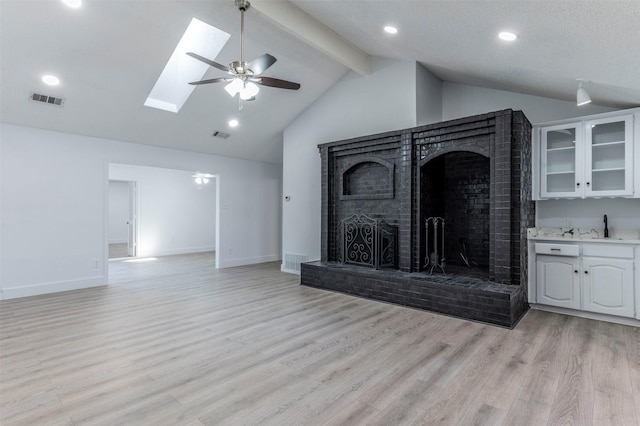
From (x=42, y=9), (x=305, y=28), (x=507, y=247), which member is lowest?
(x=507, y=247)

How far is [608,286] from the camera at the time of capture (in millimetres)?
3689

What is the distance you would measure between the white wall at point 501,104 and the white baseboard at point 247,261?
523 centimetres

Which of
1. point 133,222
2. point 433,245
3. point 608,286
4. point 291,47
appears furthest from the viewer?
point 133,222

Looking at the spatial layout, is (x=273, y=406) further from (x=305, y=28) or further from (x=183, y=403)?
(x=305, y=28)

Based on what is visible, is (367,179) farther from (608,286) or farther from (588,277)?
(608,286)

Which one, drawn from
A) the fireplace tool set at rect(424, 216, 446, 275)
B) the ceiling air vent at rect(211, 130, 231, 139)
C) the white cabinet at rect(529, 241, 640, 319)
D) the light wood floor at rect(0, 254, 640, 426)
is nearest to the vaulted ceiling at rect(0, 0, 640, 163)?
the ceiling air vent at rect(211, 130, 231, 139)

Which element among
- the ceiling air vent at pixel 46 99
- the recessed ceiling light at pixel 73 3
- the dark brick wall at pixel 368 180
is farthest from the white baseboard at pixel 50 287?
the dark brick wall at pixel 368 180

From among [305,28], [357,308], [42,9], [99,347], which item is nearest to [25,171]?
[42,9]

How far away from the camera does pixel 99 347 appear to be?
10.0ft

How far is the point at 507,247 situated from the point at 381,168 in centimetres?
220

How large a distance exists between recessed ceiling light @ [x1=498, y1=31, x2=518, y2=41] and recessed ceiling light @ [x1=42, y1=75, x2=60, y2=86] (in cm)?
523

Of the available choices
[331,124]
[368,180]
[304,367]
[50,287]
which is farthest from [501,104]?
[50,287]

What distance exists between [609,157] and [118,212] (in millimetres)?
13995

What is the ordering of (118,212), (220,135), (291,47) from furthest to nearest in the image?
(118,212) → (220,135) → (291,47)
